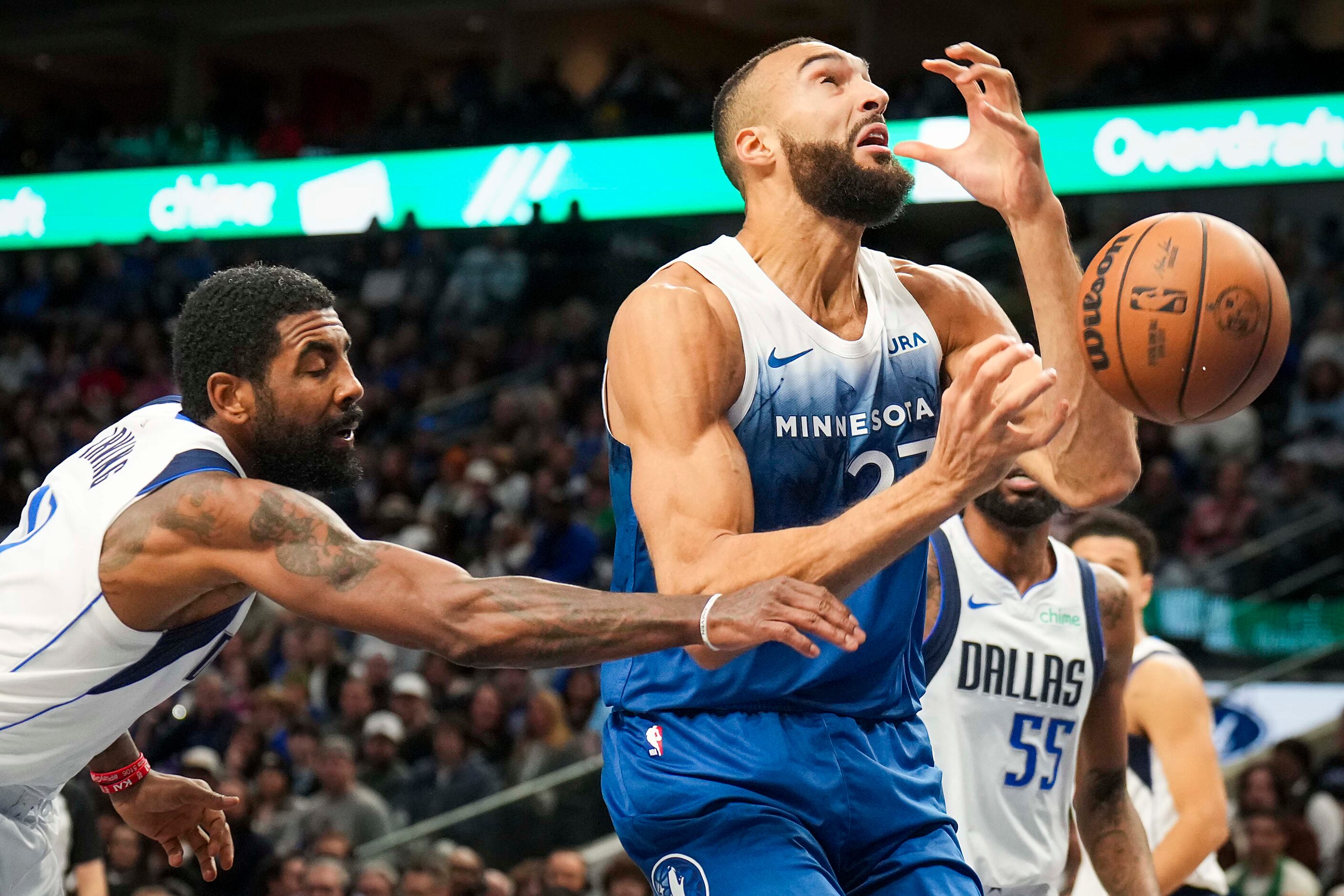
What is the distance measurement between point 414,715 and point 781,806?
7.60 metres

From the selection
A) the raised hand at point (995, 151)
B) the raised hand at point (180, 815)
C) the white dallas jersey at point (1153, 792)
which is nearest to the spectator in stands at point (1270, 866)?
the white dallas jersey at point (1153, 792)

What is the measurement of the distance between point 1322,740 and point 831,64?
7667 mm

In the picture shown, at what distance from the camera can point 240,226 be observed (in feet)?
61.3

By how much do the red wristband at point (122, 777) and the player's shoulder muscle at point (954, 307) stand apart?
216cm

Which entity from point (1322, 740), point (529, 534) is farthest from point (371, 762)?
point (1322, 740)

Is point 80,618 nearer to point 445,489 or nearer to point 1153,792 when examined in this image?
point 1153,792

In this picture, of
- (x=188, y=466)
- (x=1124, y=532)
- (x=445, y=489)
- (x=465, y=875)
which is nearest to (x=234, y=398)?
(x=188, y=466)

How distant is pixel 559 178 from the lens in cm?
1717

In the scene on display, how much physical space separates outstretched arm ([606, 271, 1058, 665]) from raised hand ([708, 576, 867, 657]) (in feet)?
0.37

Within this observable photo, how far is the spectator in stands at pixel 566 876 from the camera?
7.82m

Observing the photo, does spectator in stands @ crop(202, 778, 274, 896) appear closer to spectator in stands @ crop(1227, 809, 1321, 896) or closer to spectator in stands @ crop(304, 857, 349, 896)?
spectator in stands @ crop(304, 857, 349, 896)

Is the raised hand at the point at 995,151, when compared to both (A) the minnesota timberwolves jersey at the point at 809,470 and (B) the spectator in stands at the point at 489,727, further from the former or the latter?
(B) the spectator in stands at the point at 489,727

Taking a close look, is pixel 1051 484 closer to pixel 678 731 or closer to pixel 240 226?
pixel 678 731

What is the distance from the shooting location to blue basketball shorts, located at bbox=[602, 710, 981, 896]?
3018mm
